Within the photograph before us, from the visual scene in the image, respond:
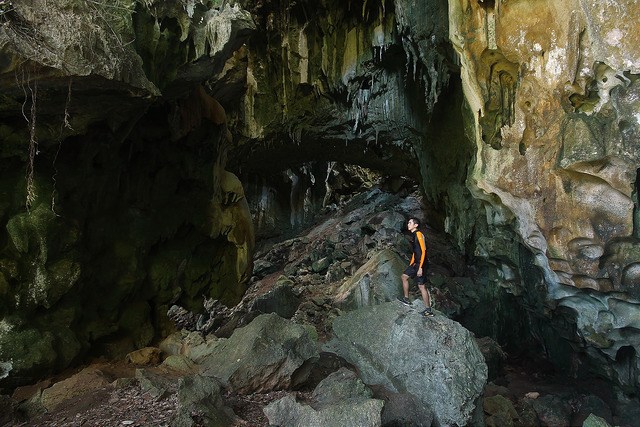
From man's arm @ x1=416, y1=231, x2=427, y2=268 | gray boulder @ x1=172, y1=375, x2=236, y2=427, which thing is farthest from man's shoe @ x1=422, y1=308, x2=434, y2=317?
gray boulder @ x1=172, y1=375, x2=236, y2=427

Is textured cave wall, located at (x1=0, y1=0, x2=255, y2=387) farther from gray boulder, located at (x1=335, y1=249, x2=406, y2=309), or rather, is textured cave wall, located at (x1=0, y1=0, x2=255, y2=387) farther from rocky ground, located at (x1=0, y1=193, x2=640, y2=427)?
gray boulder, located at (x1=335, y1=249, x2=406, y2=309)

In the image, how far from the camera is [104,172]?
7020 mm

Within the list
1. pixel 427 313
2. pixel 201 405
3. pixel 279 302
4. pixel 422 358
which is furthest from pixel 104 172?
pixel 279 302

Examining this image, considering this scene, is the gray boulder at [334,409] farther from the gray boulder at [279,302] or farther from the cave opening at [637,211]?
the gray boulder at [279,302]

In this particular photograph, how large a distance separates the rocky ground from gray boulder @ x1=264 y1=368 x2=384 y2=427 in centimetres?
32

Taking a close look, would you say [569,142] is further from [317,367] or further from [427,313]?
[317,367]

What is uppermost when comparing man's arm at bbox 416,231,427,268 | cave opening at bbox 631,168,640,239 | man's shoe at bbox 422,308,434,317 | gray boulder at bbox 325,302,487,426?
cave opening at bbox 631,168,640,239

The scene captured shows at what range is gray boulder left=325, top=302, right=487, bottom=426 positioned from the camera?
214 inches

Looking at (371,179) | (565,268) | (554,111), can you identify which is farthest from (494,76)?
(371,179)

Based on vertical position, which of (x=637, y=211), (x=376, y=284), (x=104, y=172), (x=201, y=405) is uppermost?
A: (x=104, y=172)

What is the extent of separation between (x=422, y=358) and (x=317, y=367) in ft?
4.68

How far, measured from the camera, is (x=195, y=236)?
8883 mm

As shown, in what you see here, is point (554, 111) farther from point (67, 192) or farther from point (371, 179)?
point (371, 179)

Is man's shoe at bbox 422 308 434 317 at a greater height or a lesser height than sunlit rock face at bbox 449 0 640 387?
lesser
